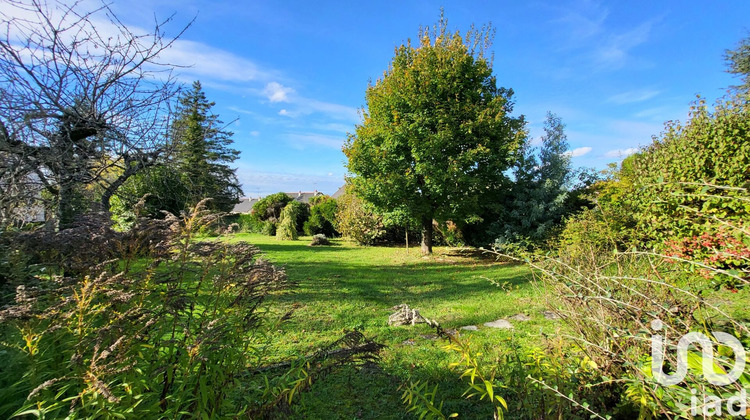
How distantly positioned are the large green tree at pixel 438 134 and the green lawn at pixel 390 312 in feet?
7.24

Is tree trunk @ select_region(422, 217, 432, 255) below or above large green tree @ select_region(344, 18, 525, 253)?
below

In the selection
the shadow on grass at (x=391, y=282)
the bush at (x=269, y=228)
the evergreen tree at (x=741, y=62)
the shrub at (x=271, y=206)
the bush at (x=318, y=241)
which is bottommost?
the shadow on grass at (x=391, y=282)

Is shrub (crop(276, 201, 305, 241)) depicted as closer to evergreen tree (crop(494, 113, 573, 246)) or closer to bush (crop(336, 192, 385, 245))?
bush (crop(336, 192, 385, 245))

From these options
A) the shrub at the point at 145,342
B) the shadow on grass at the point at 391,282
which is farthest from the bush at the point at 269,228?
the shrub at the point at 145,342

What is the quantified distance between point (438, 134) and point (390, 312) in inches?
221

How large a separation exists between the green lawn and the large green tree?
2.21m

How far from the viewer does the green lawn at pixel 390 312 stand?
8.87 ft

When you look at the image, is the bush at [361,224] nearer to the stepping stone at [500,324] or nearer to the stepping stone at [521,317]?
the stepping stone at [521,317]

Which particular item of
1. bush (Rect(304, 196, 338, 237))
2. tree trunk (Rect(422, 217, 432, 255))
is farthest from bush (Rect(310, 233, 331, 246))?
tree trunk (Rect(422, 217, 432, 255))

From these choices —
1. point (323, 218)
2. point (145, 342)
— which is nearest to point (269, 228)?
point (323, 218)

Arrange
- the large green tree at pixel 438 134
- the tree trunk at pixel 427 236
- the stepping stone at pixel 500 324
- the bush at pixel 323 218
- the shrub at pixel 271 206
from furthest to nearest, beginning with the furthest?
the shrub at pixel 271 206
the bush at pixel 323 218
the tree trunk at pixel 427 236
the large green tree at pixel 438 134
the stepping stone at pixel 500 324

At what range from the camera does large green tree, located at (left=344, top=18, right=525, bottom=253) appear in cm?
938

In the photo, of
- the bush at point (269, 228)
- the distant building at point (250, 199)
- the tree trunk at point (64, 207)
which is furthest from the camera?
the distant building at point (250, 199)

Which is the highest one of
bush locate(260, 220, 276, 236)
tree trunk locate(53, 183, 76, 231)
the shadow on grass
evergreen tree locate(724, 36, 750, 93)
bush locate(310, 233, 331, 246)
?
evergreen tree locate(724, 36, 750, 93)
